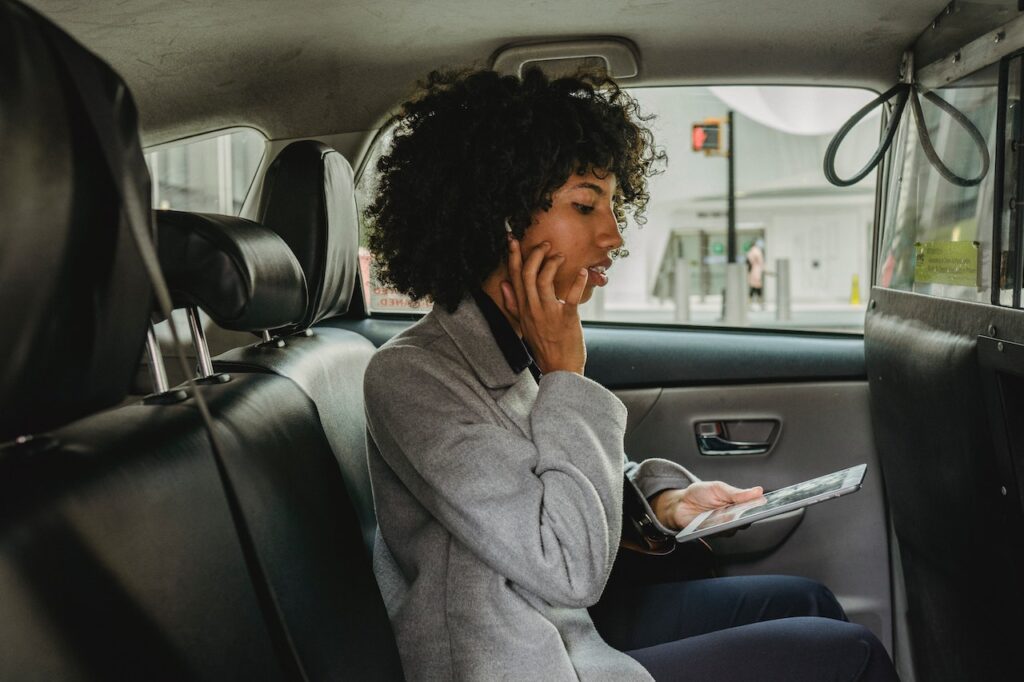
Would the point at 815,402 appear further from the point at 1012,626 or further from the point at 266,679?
the point at 266,679

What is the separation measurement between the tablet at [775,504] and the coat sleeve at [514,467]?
16cm

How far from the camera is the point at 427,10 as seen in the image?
1.98 m

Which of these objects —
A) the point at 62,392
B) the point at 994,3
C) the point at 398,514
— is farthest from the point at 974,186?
the point at 62,392

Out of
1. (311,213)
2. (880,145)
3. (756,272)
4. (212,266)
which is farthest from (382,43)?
(756,272)

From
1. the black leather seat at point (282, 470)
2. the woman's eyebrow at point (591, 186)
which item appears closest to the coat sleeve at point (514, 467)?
the black leather seat at point (282, 470)

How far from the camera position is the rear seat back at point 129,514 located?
0.72 metres

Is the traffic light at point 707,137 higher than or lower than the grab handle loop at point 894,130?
higher

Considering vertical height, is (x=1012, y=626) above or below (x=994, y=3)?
below

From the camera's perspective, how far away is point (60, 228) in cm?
69

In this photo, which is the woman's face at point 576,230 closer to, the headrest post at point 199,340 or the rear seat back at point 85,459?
the headrest post at point 199,340

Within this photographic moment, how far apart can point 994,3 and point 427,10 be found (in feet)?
3.35

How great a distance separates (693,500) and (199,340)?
0.90 meters

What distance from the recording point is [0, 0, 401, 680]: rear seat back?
716 mm

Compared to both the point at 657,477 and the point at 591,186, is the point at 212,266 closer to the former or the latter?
the point at 591,186
